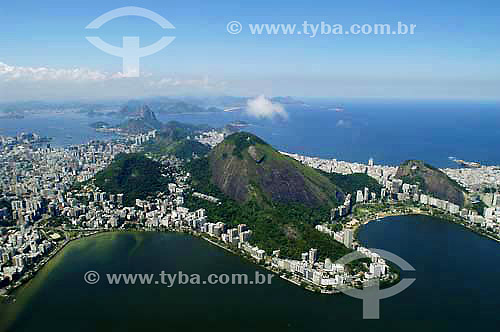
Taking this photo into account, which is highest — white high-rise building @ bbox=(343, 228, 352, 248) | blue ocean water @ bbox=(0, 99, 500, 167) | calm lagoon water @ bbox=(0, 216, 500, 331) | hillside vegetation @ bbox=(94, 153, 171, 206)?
blue ocean water @ bbox=(0, 99, 500, 167)

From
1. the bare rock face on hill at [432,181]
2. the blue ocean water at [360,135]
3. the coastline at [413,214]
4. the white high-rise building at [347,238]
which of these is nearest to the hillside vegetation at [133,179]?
the coastline at [413,214]

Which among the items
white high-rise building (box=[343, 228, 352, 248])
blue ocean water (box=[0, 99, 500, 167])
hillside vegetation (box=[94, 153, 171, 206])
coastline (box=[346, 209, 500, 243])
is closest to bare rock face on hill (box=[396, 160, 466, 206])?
coastline (box=[346, 209, 500, 243])

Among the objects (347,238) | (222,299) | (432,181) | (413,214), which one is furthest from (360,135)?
(222,299)

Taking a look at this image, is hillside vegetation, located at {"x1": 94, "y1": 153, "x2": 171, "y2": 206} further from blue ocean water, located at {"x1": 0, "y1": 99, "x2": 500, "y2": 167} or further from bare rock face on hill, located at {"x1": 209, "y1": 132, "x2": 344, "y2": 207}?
blue ocean water, located at {"x1": 0, "y1": 99, "x2": 500, "y2": 167}

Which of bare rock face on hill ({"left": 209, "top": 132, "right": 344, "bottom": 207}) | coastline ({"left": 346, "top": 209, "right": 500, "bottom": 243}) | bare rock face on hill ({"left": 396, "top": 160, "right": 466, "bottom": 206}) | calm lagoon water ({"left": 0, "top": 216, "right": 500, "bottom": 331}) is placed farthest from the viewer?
bare rock face on hill ({"left": 396, "top": 160, "right": 466, "bottom": 206})

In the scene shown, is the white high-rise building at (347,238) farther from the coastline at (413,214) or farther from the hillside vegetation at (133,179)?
the hillside vegetation at (133,179)

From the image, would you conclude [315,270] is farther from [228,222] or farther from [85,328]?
[85,328]

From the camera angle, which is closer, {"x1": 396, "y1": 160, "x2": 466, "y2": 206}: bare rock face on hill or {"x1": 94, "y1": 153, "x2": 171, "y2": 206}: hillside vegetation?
{"x1": 94, "y1": 153, "x2": 171, "y2": 206}: hillside vegetation

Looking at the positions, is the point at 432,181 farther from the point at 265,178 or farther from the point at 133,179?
the point at 133,179
